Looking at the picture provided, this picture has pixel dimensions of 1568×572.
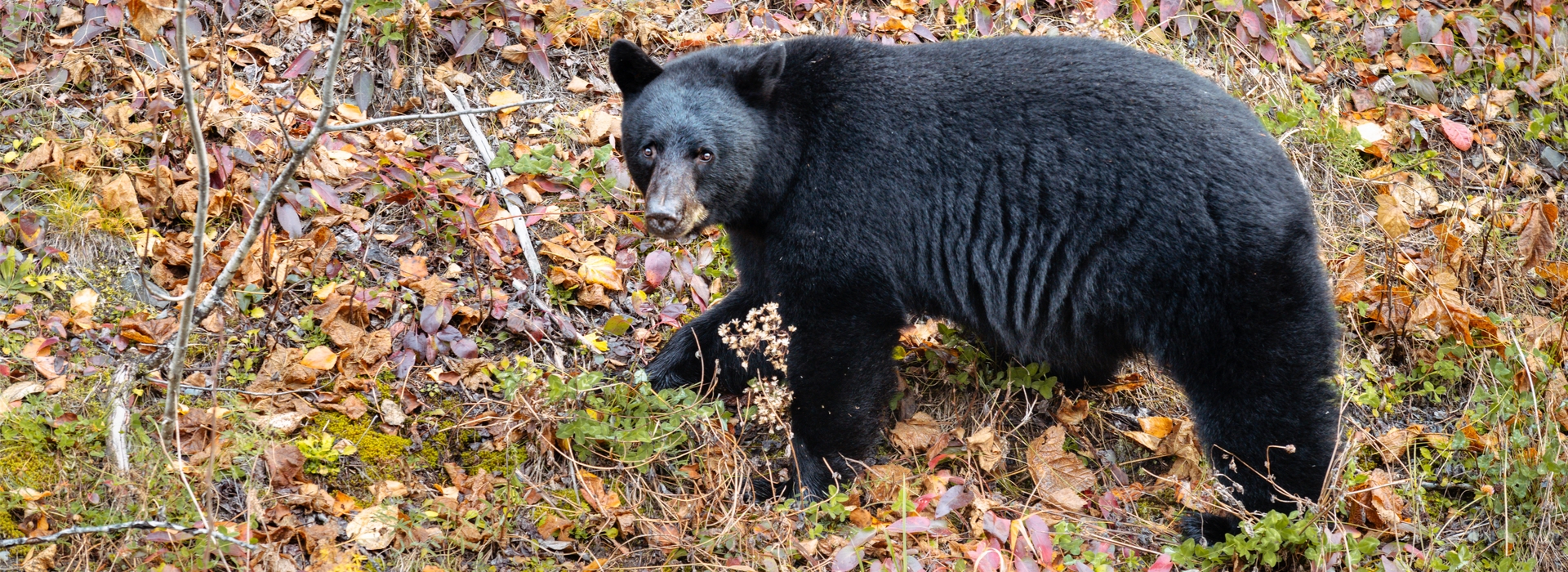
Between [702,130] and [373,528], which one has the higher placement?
[702,130]

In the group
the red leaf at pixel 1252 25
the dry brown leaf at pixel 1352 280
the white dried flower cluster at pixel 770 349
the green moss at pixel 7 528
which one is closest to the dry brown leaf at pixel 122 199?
the green moss at pixel 7 528

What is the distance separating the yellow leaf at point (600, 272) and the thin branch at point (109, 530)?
2.15m

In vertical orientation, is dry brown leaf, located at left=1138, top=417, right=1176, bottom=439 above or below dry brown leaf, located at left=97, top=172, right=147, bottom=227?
below

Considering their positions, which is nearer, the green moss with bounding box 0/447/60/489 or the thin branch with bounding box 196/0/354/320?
the thin branch with bounding box 196/0/354/320

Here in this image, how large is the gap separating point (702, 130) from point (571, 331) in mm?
1230

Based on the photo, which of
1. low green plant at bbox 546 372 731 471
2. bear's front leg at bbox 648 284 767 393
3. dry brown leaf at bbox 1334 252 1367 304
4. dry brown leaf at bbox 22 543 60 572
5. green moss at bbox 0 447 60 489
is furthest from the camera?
dry brown leaf at bbox 1334 252 1367 304

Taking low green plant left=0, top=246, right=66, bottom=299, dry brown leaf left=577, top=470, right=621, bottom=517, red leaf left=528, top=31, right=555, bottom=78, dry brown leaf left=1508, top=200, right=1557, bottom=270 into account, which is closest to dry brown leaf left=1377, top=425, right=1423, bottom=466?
dry brown leaf left=1508, top=200, right=1557, bottom=270

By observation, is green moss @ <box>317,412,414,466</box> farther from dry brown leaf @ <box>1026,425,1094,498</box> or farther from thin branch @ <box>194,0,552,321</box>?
dry brown leaf @ <box>1026,425,1094,498</box>

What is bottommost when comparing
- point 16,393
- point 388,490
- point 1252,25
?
point 388,490

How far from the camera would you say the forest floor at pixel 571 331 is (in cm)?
378

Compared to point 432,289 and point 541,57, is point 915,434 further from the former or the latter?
point 541,57

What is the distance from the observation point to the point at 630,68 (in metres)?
4.35

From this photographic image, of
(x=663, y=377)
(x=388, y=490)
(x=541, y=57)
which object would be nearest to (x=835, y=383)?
(x=663, y=377)

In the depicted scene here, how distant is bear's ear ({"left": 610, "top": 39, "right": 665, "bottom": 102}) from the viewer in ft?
13.9
